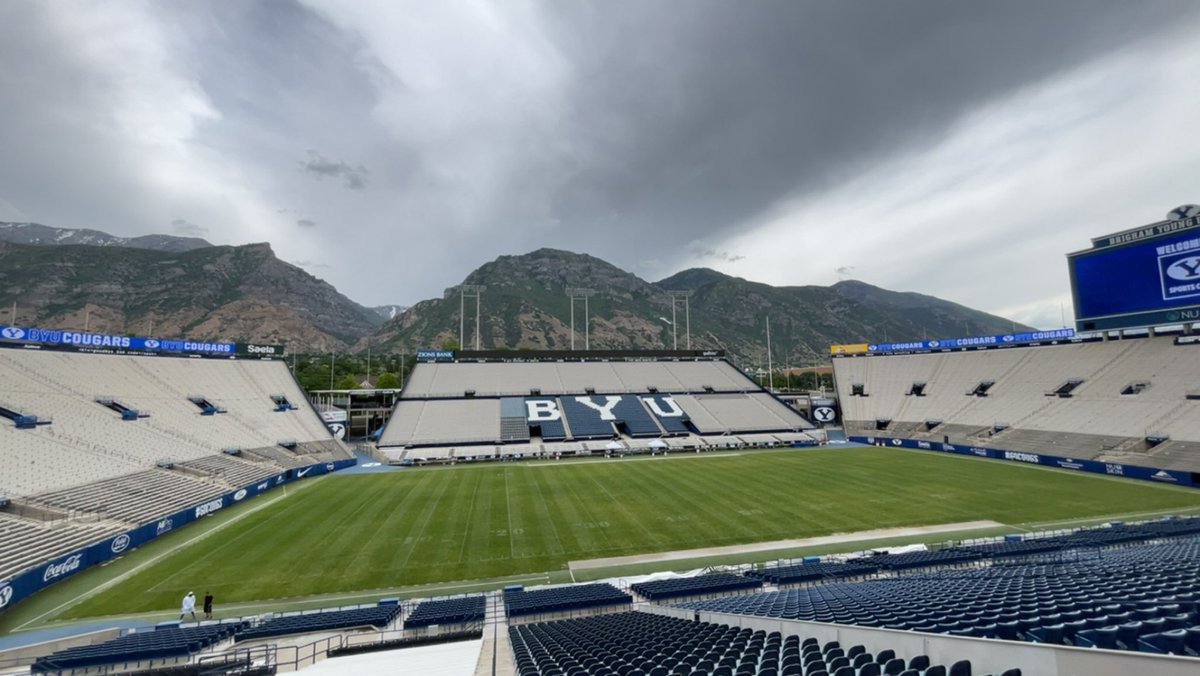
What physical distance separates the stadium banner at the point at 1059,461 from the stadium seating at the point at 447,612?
149 feet

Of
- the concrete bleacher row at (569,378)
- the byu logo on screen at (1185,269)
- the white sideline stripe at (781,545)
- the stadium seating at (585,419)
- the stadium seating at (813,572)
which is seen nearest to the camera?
the stadium seating at (813,572)

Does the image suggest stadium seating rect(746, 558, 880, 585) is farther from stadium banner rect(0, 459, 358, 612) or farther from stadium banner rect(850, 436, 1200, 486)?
stadium banner rect(850, 436, 1200, 486)

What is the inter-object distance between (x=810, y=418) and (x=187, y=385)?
225ft

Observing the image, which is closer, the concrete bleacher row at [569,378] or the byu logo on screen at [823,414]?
the concrete bleacher row at [569,378]

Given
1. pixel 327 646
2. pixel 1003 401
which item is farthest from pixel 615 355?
pixel 327 646

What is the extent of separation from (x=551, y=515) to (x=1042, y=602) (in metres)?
24.5

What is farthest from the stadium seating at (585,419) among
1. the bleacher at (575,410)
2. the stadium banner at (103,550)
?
the stadium banner at (103,550)

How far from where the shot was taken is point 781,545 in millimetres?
23844

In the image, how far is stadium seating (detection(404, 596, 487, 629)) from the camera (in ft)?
48.9

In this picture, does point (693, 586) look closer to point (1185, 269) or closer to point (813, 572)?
point (813, 572)

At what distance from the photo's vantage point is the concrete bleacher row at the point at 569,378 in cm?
6648

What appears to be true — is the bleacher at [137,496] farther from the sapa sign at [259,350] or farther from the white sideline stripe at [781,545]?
the sapa sign at [259,350]

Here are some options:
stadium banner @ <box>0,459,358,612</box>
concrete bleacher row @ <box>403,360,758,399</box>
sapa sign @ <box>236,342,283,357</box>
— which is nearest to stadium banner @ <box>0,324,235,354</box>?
sapa sign @ <box>236,342,283,357</box>

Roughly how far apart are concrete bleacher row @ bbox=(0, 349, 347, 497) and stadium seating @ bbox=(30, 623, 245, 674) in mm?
17411
